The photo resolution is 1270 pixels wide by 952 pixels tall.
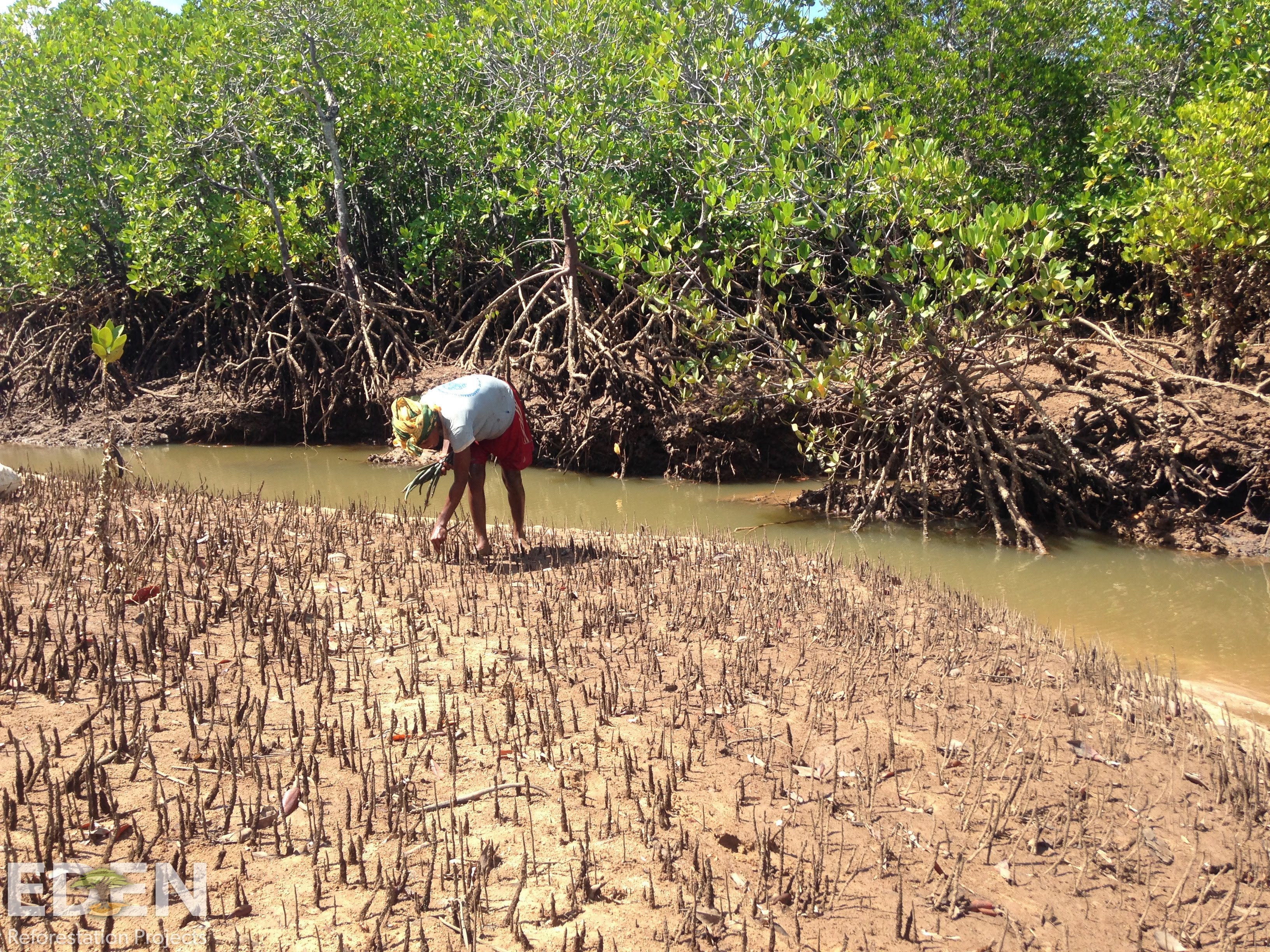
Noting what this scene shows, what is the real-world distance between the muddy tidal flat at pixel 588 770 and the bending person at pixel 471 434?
68 cm

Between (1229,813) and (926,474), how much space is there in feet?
17.3

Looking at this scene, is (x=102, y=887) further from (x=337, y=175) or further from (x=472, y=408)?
(x=337, y=175)

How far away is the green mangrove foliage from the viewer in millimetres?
8320

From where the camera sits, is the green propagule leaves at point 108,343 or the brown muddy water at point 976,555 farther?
the green propagule leaves at point 108,343

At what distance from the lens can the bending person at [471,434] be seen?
19.0 ft

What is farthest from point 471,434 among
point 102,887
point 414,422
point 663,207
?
point 663,207

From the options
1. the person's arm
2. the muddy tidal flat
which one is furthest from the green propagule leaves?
the person's arm

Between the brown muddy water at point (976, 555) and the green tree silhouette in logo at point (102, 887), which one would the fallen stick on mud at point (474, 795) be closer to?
the green tree silhouette in logo at point (102, 887)

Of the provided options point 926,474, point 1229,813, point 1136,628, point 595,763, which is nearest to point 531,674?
point 595,763

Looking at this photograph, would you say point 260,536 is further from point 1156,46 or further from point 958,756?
point 1156,46

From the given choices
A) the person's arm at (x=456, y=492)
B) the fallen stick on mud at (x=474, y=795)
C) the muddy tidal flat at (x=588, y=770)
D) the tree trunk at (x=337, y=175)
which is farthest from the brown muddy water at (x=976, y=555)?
Answer: the fallen stick on mud at (x=474, y=795)

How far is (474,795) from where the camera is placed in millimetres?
3193

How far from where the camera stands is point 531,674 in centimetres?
420

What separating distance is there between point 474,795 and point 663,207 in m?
10.8
